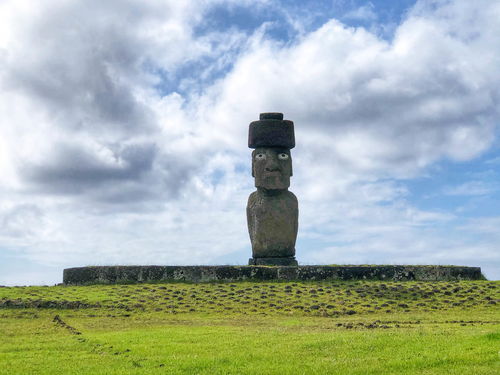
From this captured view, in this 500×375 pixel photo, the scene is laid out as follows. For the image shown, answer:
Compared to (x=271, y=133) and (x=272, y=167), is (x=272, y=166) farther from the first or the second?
(x=271, y=133)

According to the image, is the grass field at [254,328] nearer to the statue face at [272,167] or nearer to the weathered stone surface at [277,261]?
the weathered stone surface at [277,261]

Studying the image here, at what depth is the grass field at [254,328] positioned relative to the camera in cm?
997

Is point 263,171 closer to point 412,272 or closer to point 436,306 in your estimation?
point 412,272

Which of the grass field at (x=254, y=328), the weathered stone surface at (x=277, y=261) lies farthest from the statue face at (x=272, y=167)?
the grass field at (x=254, y=328)

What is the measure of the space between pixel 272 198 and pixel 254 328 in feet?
35.7

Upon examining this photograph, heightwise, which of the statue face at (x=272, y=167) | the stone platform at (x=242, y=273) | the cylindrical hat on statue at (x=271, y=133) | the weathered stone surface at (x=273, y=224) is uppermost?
the cylindrical hat on statue at (x=271, y=133)

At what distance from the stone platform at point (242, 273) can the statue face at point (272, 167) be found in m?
3.86

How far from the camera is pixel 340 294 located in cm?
2003

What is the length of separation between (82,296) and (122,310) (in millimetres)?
2621

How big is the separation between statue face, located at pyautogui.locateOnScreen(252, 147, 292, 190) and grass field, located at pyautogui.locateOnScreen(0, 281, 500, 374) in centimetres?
476

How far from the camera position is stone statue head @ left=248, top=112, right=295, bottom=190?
24.9m

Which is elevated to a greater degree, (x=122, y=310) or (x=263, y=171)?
(x=263, y=171)

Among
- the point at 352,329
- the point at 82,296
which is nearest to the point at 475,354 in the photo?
the point at 352,329

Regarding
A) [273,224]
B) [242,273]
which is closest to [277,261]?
[273,224]
